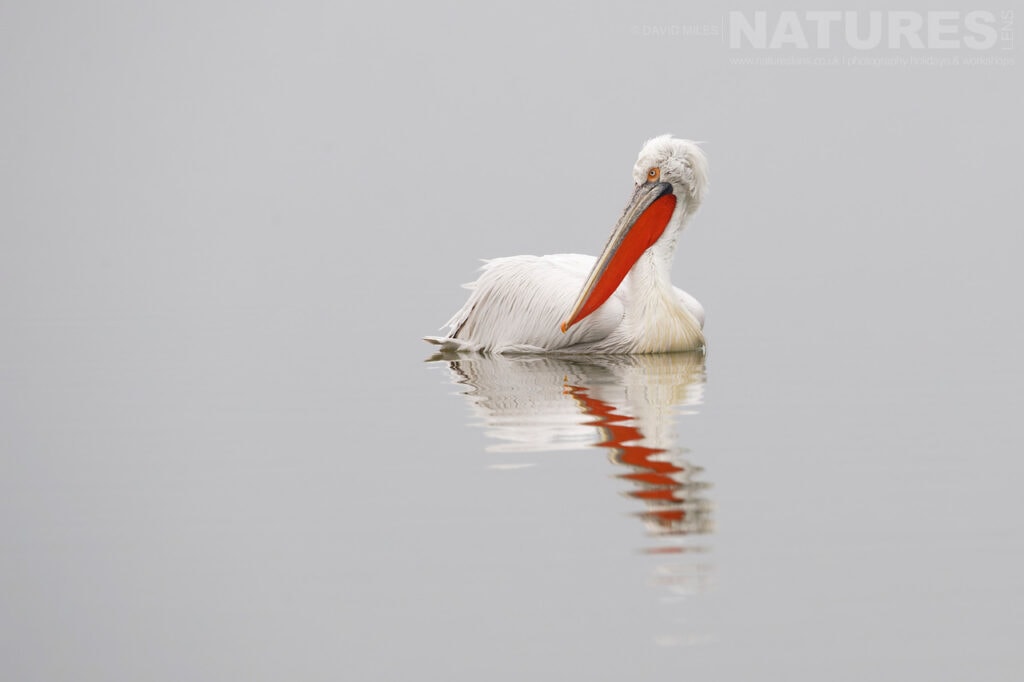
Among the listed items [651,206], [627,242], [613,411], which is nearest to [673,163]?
[651,206]

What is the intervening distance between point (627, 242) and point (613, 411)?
2.57 metres

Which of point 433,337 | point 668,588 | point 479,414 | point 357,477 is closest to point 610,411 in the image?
point 479,414

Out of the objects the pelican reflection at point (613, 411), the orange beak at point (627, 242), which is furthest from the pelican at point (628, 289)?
the pelican reflection at point (613, 411)

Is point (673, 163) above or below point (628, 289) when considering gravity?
above

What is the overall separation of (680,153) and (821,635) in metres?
5.94

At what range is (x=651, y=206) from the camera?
29.9ft

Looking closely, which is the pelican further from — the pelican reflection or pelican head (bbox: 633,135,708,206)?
the pelican reflection

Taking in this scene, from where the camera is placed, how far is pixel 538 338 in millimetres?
9148

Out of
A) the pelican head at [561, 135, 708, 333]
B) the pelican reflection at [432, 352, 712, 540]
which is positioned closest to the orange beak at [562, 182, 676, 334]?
the pelican head at [561, 135, 708, 333]

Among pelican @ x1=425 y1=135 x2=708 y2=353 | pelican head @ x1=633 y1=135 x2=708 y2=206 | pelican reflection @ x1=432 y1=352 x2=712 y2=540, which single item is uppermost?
pelican head @ x1=633 y1=135 x2=708 y2=206

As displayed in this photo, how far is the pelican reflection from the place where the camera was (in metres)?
4.86

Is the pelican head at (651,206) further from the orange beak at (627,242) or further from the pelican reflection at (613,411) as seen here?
the pelican reflection at (613,411)

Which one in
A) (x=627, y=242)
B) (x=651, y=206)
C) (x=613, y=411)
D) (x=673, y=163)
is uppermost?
(x=673, y=163)

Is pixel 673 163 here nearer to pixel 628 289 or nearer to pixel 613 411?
pixel 628 289
